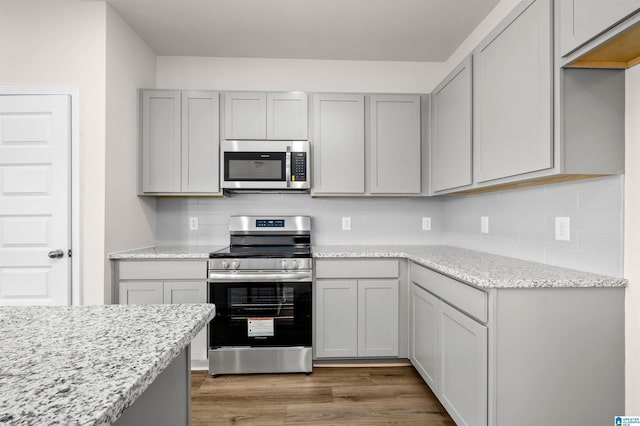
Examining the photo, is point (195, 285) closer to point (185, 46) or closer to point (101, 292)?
point (101, 292)

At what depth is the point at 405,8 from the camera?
243 centimetres

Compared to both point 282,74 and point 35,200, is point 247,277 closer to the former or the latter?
point 35,200

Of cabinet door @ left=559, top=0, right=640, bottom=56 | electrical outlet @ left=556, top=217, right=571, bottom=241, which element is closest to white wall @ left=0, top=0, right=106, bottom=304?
cabinet door @ left=559, top=0, right=640, bottom=56

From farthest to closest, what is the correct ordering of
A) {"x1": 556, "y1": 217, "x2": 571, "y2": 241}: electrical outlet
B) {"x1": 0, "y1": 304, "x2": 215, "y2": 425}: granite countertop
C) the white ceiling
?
the white ceiling
{"x1": 556, "y1": 217, "x2": 571, "y2": 241}: electrical outlet
{"x1": 0, "y1": 304, "x2": 215, "y2": 425}: granite countertop

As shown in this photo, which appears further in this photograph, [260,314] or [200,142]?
[200,142]

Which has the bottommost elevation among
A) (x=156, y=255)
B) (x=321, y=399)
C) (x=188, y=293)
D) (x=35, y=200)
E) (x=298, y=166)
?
(x=321, y=399)

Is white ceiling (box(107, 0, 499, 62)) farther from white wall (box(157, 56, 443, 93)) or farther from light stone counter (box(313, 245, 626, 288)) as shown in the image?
light stone counter (box(313, 245, 626, 288))

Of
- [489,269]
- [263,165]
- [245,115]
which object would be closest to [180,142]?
[245,115]

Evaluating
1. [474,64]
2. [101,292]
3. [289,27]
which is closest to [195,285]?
[101,292]

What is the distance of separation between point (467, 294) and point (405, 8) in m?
1.99

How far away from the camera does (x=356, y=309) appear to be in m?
2.68

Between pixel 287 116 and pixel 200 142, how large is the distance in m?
0.76

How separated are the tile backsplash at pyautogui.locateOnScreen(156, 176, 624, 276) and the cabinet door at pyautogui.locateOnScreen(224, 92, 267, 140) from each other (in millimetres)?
602

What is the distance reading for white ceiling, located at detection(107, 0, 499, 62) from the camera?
94.5 inches
